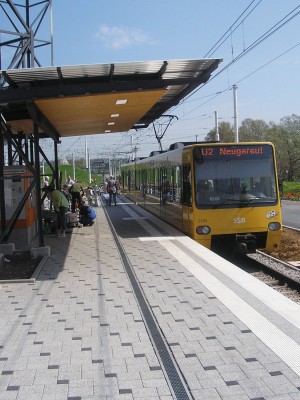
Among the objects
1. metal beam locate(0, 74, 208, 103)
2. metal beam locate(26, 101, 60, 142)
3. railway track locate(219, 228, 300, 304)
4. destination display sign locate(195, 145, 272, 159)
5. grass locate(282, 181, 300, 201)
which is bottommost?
railway track locate(219, 228, 300, 304)

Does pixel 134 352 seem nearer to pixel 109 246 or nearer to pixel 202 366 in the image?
pixel 202 366

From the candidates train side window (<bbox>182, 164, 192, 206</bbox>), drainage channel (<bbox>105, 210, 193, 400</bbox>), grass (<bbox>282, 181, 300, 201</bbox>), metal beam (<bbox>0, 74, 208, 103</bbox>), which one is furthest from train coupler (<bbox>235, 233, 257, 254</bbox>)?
grass (<bbox>282, 181, 300, 201</bbox>)

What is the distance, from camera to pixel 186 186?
13258mm

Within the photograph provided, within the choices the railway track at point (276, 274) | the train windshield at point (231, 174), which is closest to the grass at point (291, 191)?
the railway track at point (276, 274)

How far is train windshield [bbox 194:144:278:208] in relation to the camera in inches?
505

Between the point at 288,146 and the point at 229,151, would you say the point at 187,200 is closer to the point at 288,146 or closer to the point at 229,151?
the point at 229,151

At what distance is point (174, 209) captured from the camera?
15477 millimetres

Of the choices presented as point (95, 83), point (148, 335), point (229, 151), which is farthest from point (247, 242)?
point (148, 335)

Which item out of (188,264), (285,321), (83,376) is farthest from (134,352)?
(188,264)

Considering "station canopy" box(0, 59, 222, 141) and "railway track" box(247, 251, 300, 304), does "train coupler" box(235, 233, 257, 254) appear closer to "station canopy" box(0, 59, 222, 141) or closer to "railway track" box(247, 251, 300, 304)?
"railway track" box(247, 251, 300, 304)

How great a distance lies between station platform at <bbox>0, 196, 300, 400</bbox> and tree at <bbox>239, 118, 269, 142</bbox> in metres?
60.9

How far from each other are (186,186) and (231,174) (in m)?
1.20

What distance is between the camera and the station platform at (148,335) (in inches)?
172

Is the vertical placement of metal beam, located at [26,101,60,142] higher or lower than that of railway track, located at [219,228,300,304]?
higher
